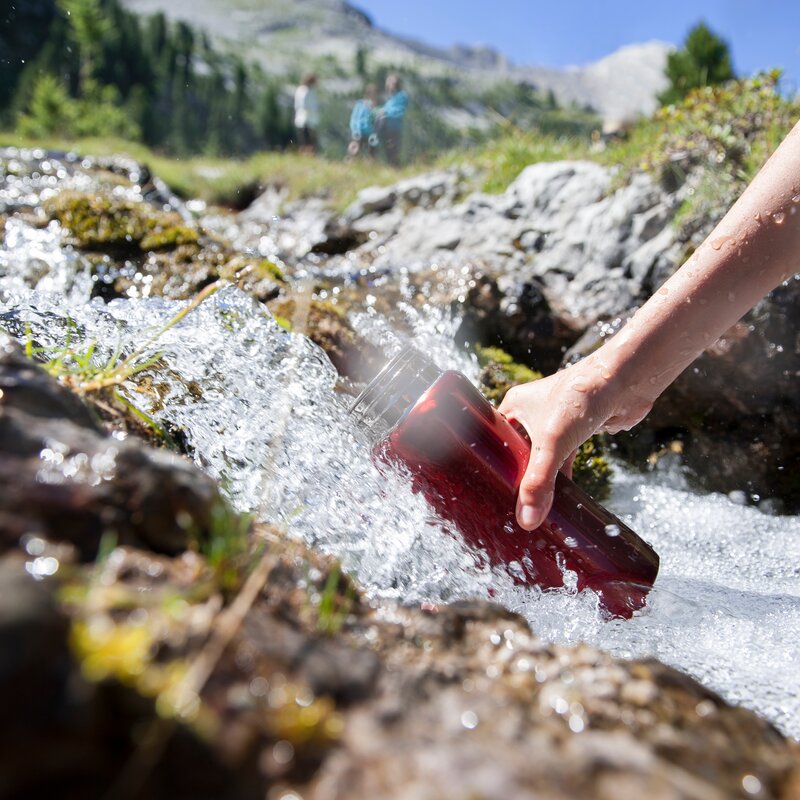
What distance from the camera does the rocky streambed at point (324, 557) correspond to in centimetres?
73

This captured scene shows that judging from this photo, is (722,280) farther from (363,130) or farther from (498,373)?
(363,130)

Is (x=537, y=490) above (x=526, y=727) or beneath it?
beneath

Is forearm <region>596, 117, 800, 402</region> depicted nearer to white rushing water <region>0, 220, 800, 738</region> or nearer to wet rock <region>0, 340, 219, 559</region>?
white rushing water <region>0, 220, 800, 738</region>

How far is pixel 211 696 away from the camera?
30.5 inches

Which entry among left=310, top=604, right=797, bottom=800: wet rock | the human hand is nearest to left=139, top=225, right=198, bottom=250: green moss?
the human hand

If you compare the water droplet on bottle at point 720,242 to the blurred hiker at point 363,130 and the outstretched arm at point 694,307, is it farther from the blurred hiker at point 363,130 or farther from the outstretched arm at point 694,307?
the blurred hiker at point 363,130

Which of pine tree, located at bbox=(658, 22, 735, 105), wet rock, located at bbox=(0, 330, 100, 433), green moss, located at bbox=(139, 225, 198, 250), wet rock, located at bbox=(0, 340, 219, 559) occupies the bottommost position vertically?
green moss, located at bbox=(139, 225, 198, 250)

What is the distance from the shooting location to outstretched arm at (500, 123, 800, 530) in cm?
183

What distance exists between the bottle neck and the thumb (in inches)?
15.3

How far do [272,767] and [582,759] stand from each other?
40 centimetres

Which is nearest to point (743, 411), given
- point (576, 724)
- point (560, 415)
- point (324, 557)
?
point (560, 415)

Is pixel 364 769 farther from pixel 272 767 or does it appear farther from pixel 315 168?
pixel 315 168

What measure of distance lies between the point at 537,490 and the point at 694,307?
0.79m

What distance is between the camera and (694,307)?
1894 millimetres
